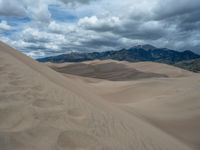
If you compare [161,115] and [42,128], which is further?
[161,115]

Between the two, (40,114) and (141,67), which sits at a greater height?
(40,114)

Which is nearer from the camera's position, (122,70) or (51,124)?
(51,124)

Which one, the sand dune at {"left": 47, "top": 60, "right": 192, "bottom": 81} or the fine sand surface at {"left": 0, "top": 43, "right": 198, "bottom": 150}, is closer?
the fine sand surface at {"left": 0, "top": 43, "right": 198, "bottom": 150}

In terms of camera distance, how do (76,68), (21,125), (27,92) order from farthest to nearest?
(76,68) < (27,92) < (21,125)

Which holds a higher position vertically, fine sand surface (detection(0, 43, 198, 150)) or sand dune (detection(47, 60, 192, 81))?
fine sand surface (detection(0, 43, 198, 150))

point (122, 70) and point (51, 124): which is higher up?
point (51, 124)

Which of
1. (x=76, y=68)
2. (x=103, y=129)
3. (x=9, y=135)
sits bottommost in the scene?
(x=76, y=68)

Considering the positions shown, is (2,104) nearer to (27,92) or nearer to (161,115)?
(27,92)

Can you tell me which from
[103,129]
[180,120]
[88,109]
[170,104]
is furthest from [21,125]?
[170,104]

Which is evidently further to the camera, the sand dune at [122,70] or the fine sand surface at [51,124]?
the sand dune at [122,70]

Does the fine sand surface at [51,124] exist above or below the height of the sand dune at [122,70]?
above

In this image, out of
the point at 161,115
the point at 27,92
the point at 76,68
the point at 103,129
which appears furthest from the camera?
the point at 76,68
